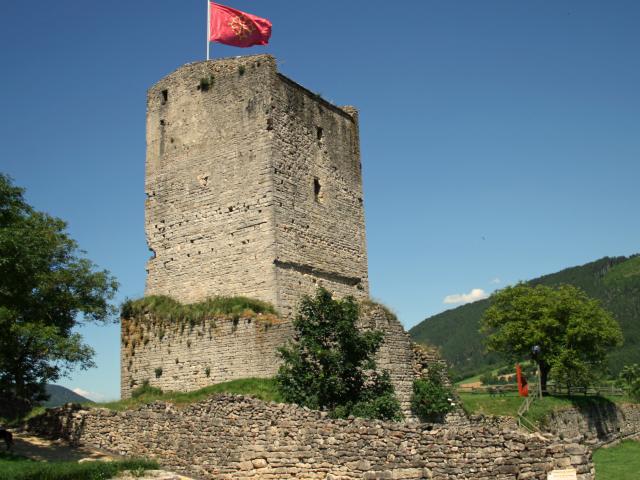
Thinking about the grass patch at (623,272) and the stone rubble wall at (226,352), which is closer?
the stone rubble wall at (226,352)

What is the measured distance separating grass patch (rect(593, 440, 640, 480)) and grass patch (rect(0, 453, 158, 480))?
1616 centimetres

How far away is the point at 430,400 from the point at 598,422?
62.1 ft

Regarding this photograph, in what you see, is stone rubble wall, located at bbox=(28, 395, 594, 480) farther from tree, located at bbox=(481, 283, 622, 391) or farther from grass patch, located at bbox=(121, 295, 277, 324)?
tree, located at bbox=(481, 283, 622, 391)

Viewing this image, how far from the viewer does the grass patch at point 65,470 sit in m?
13.3

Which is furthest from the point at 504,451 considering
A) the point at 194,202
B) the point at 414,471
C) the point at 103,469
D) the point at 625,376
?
the point at 625,376

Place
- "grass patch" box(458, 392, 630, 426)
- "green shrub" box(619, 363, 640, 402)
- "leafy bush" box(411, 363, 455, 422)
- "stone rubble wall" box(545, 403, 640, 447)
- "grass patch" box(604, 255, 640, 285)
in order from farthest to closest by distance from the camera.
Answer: "grass patch" box(604, 255, 640, 285) < "green shrub" box(619, 363, 640, 402) < "stone rubble wall" box(545, 403, 640, 447) < "grass patch" box(458, 392, 630, 426) < "leafy bush" box(411, 363, 455, 422)

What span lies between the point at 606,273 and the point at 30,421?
475ft

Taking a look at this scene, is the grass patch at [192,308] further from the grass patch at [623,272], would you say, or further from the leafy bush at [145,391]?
the grass patch at [623,272]

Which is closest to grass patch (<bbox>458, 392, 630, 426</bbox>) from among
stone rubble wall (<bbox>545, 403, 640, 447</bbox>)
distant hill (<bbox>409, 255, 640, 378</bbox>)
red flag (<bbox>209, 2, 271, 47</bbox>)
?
stone rubble wall (<bbox>545, 403, 640, 447</bbox>)

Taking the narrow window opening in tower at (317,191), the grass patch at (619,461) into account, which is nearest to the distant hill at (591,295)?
the grass patch at (619,461)

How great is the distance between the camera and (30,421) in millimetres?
21281

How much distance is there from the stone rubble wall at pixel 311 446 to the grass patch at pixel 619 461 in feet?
38.8

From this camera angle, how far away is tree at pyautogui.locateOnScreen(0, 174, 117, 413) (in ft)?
61.1

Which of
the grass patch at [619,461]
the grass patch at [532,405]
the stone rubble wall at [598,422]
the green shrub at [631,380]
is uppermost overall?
the green shrub at [631,380]
